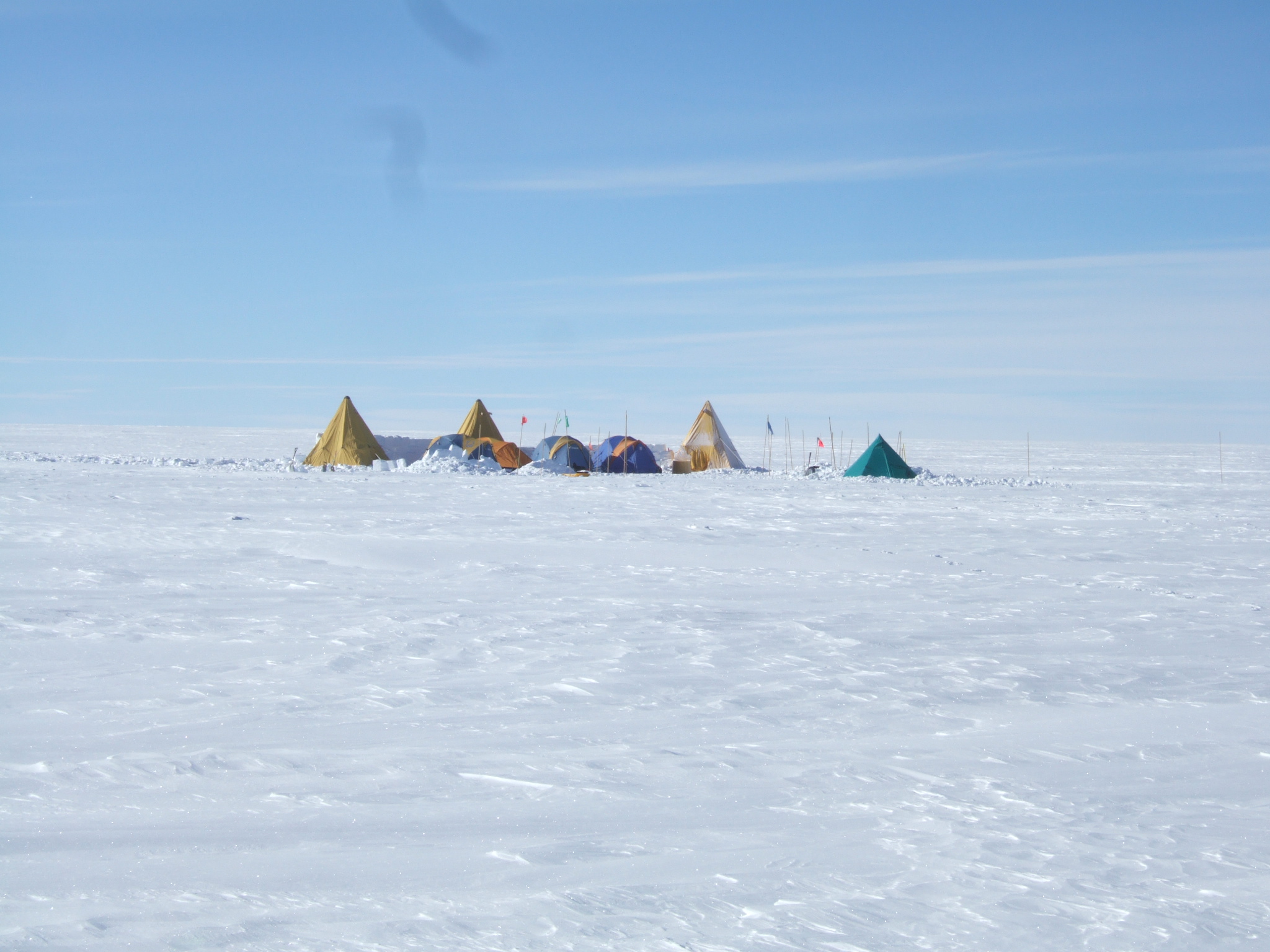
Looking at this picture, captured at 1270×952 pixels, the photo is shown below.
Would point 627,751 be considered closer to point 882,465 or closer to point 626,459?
point 882,465

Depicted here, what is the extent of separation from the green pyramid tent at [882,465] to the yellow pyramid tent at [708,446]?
4.31m

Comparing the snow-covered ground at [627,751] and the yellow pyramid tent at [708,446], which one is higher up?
the yellow pyramid tent at [708,446]

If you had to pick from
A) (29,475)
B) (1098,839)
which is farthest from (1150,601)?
(29,475)

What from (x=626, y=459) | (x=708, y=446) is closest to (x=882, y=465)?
(x=708, y=446)

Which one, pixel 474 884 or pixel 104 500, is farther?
pixel 104 500

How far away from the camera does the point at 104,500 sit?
622 inches

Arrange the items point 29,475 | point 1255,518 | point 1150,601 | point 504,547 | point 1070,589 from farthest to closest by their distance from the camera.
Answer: point 29,475 < point 1255,518 < point 504,547 < point 1070,589 < point 1150,601

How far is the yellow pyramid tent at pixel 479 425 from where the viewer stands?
1161 inches

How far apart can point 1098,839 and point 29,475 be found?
22635 millimetres

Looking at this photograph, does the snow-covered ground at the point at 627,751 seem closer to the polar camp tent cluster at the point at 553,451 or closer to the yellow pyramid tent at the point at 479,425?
the polar camp tent cluster at the point at 553,451

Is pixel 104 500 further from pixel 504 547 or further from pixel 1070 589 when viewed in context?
pixel 1070 589

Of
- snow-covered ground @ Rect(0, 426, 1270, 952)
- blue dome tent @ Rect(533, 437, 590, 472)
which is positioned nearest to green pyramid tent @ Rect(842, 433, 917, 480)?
blue dome tent @ Rect(533, 437, 590, 472)

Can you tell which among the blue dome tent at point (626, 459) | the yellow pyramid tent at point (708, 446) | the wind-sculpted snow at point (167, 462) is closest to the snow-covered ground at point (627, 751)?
the wind-sculpted snow at point (167, 462)

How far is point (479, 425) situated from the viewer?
29.7 metres
